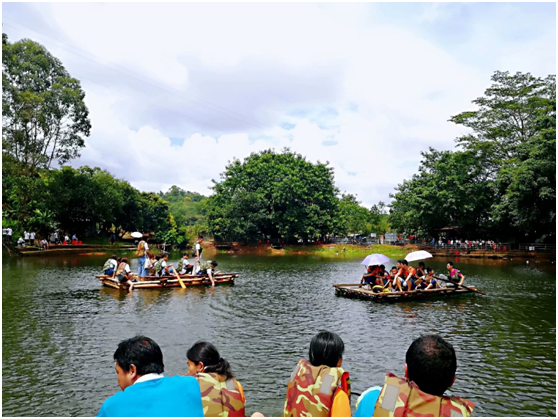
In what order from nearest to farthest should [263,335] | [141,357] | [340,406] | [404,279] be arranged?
[141,357], [340,406], [263,335], [404,279]

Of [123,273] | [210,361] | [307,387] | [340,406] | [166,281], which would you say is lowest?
[166,281]

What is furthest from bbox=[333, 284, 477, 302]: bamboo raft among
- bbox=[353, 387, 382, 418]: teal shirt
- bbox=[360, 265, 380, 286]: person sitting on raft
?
bbox=[353, 387, 382, 418]: teal shirt

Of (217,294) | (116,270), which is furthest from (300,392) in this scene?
(116,270)

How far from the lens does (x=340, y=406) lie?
3.65 meters

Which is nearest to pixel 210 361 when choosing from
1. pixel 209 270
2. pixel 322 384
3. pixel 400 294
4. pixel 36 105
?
pixel 322 384

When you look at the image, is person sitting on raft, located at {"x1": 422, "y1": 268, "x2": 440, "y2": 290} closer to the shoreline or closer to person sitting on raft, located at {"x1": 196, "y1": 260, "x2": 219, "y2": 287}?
person sitting on raft, located at {"x1": 196, "y1": 260, "x2": 219, "y2": 287}

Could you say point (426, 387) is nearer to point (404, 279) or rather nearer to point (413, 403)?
point (413, 403)

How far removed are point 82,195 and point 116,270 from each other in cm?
2669

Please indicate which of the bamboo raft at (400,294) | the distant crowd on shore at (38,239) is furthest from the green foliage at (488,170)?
the distant crowd on shore at (38,239)

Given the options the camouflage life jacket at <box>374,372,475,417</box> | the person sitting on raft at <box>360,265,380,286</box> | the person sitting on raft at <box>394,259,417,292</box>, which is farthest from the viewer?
the person sitting on raft at <box>360,265,380,286</box>

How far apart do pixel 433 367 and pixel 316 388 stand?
3.56 ft

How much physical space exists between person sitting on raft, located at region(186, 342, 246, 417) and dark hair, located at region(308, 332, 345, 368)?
69 cm

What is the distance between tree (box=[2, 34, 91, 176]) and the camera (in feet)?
115

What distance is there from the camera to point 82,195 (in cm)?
4206
